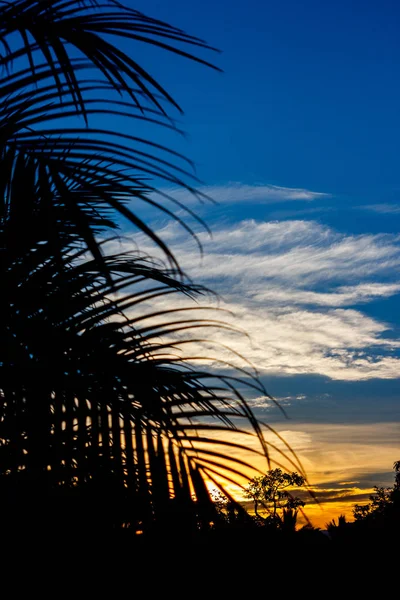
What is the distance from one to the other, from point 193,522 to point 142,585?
53cm

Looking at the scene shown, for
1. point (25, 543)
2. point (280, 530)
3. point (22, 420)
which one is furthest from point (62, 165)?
point (280, 530)

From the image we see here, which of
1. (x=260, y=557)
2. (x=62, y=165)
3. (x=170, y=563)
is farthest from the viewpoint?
(x=260, y=557)

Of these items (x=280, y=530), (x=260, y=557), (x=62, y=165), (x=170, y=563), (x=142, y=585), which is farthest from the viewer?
(x=280, y=530)

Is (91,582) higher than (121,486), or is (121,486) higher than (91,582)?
(121,486)

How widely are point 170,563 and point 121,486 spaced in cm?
37

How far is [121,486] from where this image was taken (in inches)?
92.4

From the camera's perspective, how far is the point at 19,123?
2.40 meters

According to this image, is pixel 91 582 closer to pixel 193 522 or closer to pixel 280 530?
pixel 193 522

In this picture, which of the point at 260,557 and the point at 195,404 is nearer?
the point at 195,404

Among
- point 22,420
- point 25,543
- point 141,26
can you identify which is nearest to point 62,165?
Answer: point 141,26

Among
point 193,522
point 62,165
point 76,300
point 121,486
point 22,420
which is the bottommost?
point 193,522

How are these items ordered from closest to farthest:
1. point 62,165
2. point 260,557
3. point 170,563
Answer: point 62,165, point 170,563, point 260,557

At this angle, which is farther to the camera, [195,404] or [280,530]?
[280,530]

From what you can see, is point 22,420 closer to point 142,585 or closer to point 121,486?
point 121,486
